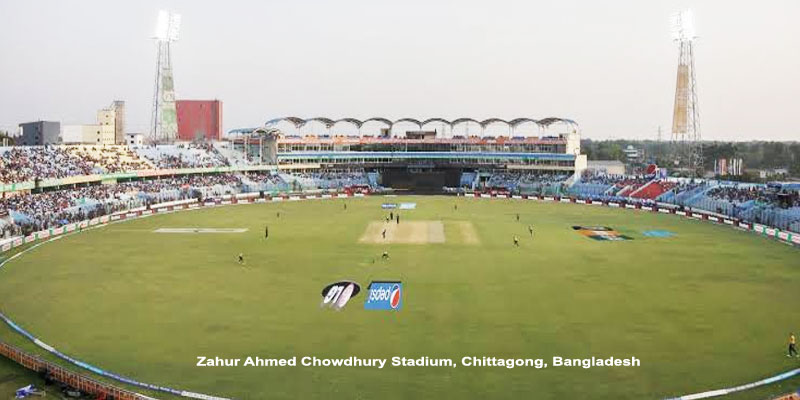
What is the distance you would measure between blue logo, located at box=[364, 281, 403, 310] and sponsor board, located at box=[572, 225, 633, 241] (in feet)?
89.6

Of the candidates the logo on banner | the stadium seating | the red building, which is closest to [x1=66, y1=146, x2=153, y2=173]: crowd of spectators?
the stadium seating

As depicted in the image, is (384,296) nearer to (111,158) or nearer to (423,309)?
(423,309)

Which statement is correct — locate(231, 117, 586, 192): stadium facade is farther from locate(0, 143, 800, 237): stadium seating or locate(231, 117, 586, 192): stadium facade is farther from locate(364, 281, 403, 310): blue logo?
locate(364, 281, 403, 310): blue logo

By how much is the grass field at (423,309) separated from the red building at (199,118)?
112m

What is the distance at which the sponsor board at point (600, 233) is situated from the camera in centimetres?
5994

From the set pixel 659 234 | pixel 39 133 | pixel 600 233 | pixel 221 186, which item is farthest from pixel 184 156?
pixel 659 234

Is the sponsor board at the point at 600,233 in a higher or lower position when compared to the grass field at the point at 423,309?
higher

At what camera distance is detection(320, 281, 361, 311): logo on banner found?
34.6m

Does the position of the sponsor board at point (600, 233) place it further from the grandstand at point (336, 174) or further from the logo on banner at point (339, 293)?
the logo on banner at point (339, 293)


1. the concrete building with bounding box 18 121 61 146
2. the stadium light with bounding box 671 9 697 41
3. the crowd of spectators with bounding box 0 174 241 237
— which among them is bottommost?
the crowd of spectators with bounding box 0 174 241 237

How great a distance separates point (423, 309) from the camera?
109 feet

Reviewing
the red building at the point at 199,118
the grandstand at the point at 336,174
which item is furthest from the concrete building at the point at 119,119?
the grandstand at the point at 336,174

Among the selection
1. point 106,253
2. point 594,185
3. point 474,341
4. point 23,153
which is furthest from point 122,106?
point 474,341

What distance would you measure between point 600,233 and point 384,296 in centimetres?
3304
